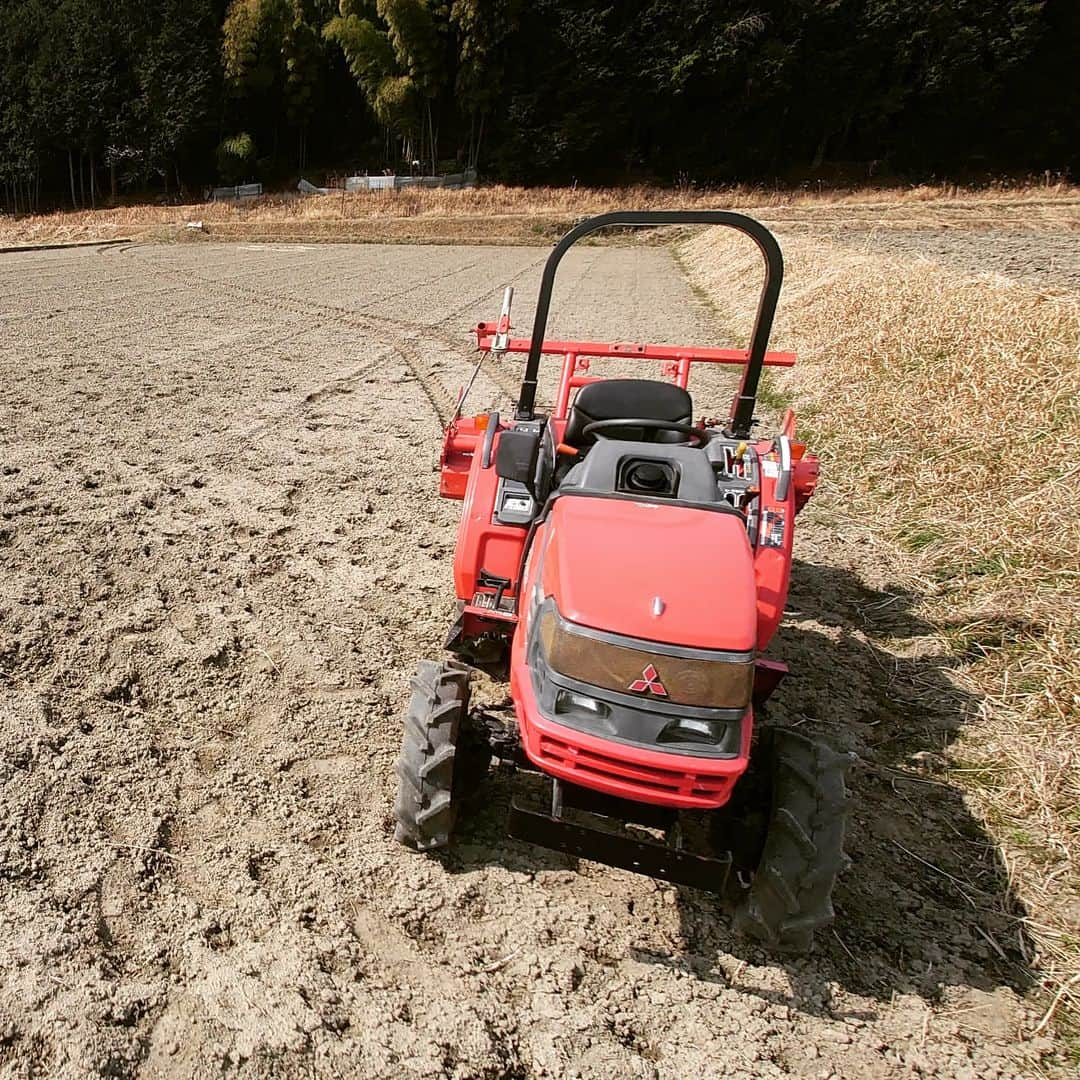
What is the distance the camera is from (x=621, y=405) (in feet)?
10.2

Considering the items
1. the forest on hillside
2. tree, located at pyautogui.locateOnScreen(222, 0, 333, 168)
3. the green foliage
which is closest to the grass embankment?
the forest on hillside

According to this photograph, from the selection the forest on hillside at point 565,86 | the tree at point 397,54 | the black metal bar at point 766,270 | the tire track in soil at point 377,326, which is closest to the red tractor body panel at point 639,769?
the black metal bar at point 766,270

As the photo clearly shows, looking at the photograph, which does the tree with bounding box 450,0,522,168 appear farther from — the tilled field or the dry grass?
the tilled field

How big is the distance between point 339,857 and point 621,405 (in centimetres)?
194

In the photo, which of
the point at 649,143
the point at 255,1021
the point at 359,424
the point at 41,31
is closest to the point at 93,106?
the point at 41,31

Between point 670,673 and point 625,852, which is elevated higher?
point 670,673

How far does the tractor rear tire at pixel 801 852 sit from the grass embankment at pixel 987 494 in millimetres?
718

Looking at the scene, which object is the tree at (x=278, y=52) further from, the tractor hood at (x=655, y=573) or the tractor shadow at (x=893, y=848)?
the tractor hood at (x=655, y=573)

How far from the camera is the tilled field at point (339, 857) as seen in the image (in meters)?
1.93

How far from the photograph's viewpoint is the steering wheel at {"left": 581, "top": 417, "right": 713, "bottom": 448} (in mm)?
2742

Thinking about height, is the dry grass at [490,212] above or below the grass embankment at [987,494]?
above

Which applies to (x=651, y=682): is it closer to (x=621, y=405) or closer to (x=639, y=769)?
(x=639, y=769)

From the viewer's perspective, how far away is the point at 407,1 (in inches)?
1305

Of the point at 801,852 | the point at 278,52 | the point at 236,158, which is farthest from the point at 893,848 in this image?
the point at 278,52
